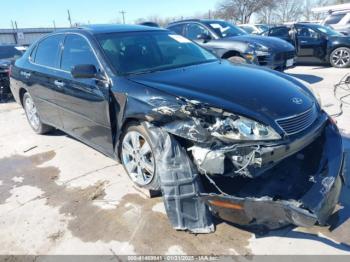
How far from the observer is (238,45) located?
777 cm

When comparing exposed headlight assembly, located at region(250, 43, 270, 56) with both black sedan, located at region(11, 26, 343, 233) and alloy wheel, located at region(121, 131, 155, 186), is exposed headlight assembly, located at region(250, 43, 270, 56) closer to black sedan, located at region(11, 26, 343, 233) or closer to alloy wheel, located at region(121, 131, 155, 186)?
black sedan, located at region(11, 26, 343, 233)

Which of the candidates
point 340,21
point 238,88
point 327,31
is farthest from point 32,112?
point 340,21

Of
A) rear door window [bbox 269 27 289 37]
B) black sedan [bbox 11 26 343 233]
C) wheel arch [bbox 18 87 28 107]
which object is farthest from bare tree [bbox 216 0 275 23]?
black sedan [bbox 11 26 343 233]

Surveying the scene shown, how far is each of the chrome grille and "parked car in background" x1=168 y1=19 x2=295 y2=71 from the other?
14.6 feet

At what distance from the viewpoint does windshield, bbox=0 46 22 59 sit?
10656 mm

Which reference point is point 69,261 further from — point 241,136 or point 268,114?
point 268,114

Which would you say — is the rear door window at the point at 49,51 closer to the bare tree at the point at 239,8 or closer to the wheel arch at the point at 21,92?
the wheel arch at the point at 21,92

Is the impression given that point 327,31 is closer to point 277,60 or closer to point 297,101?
point 277,60

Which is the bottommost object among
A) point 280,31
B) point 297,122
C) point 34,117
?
point 34,117

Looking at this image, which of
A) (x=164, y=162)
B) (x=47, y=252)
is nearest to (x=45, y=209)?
(x=47, y=252)

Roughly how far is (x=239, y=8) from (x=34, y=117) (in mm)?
43537

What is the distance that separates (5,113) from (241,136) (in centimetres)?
695

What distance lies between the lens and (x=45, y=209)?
3.43 metres

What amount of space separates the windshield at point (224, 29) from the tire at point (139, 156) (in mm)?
5833
